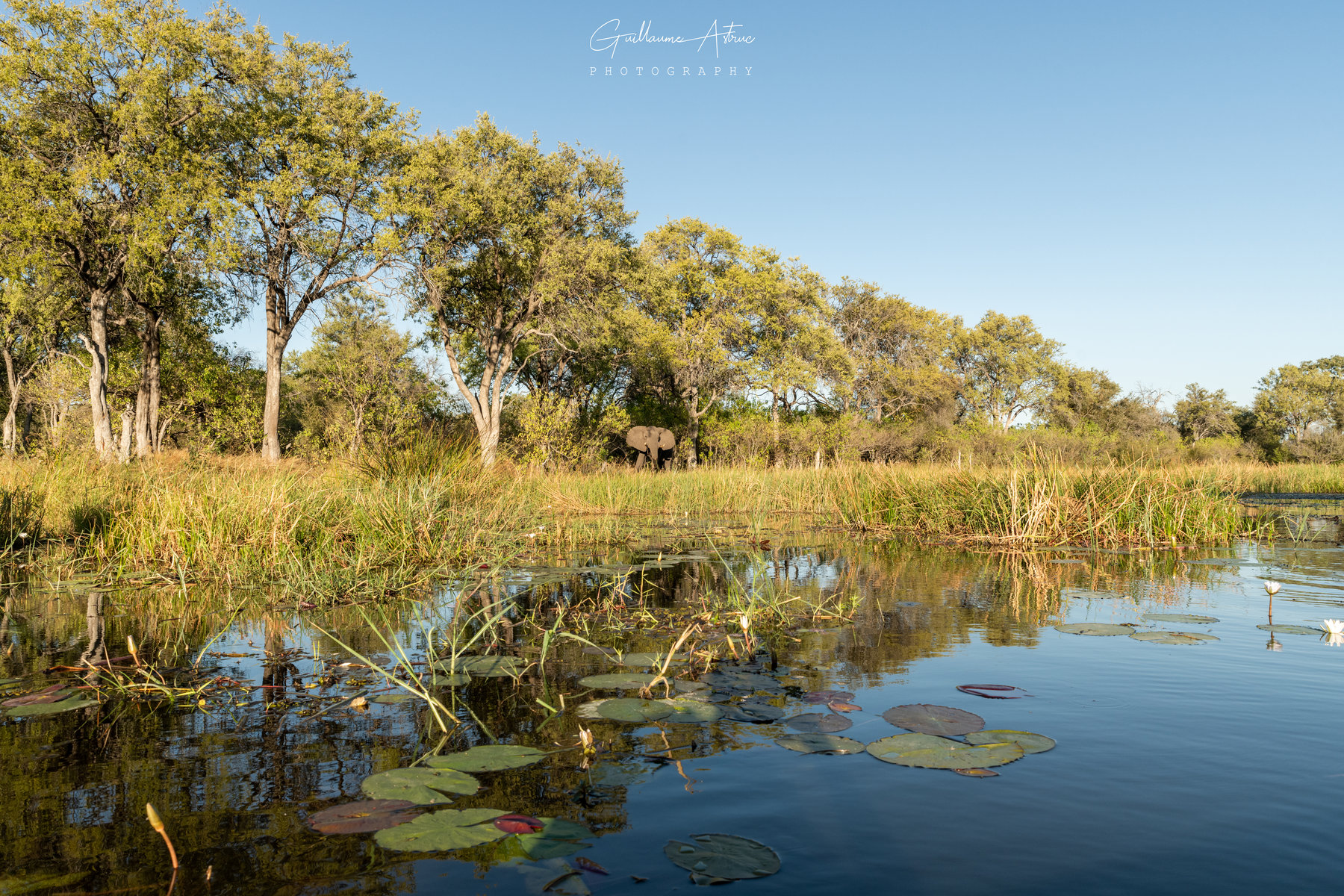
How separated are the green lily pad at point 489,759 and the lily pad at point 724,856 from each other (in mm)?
710

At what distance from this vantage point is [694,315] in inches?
1270

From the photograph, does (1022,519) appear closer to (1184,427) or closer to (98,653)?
(98,653)

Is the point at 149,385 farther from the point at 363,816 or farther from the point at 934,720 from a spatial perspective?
the point at 934,720

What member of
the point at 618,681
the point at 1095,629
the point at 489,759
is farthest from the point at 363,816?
the point at 1095,629

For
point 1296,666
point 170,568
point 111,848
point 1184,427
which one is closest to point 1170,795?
point 1296,666

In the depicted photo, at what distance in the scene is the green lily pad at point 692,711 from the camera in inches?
122

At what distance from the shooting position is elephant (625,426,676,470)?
2699 cm

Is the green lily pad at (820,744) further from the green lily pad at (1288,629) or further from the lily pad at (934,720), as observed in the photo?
the green lily pad at (1288,629)

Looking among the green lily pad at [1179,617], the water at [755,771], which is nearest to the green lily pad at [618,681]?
the water at [755,771]

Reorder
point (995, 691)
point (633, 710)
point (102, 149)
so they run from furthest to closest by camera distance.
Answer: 1. point (102, 149)
2. point (995, 691)
3. point (633, 710)

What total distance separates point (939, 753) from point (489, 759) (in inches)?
63.6

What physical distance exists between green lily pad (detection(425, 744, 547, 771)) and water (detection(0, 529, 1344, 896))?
5 centimetres

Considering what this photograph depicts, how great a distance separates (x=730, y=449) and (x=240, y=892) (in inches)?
1132

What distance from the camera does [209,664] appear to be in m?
3.89
